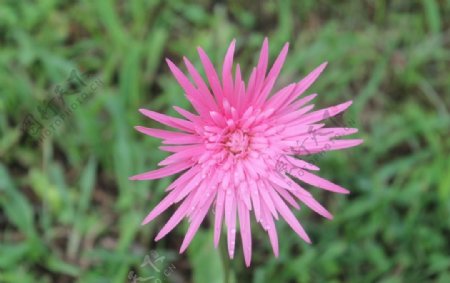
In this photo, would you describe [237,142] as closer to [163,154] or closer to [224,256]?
[224,256]

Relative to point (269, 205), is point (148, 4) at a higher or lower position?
higher

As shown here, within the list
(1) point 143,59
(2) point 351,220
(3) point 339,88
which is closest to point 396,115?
(3) point 339,88

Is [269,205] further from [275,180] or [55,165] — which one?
[55,165]

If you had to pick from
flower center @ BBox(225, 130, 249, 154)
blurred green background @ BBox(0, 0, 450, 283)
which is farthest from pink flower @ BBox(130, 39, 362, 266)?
blurred green background @ BBox(0, 0, 450, 283)

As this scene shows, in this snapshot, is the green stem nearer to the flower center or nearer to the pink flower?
the pink flower

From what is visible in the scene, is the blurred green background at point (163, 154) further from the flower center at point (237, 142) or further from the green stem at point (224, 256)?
the flower center at point (237, 142)
